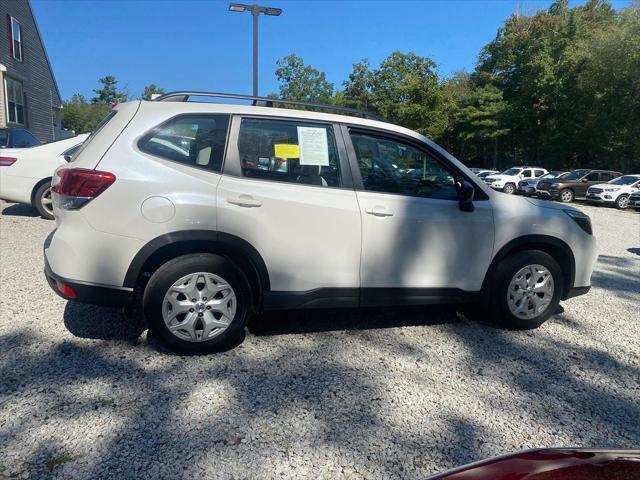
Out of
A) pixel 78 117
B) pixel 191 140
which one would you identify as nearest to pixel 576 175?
pixel 191 140

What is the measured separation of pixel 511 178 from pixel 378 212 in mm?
26245

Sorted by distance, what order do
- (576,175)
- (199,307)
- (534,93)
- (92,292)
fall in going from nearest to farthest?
(92,292)
(199,307)
(576,175)
(534,93)

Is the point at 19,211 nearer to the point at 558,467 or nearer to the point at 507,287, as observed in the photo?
the point at 507,287

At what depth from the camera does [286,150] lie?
369 centimetres

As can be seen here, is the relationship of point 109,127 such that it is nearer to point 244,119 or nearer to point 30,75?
point 244,119

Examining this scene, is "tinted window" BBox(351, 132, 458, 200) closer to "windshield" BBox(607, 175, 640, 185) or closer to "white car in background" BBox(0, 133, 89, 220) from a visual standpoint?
"white car in background" BBox(0, 133, 89, 220)

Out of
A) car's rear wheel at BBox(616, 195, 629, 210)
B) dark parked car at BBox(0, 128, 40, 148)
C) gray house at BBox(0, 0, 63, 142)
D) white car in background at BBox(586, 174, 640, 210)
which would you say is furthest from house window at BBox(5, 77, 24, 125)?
car's rear wheel at BBox(616, 195, 629, 210)

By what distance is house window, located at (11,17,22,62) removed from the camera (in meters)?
22.3

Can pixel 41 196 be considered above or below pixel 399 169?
below

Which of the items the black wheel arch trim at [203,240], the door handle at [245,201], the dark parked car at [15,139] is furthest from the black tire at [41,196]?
the door handle at [245,201]

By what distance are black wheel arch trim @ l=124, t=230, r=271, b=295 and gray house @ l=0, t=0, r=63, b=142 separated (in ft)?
66.4

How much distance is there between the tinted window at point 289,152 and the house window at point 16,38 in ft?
79.8

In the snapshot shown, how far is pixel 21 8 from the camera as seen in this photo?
23391 mm

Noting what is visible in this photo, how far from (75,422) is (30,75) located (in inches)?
1075
